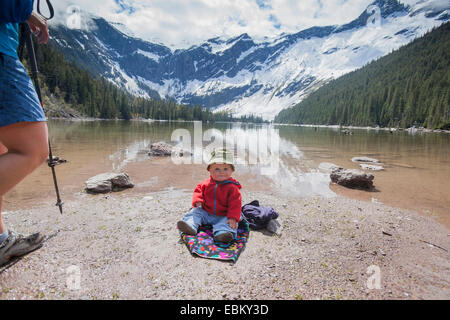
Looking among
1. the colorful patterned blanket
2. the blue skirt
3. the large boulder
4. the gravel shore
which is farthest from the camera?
the large boulder

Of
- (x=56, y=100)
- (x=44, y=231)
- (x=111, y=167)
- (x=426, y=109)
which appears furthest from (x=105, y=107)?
(x=426, y=109)

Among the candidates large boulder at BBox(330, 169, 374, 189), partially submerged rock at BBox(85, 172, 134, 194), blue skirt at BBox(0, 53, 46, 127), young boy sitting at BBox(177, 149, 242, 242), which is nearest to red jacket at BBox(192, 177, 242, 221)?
young boy sitting at BBox(177, 149, 242, 242)

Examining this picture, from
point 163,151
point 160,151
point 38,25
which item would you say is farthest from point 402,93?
point 38,25

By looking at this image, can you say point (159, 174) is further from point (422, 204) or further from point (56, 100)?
point (56, 100)

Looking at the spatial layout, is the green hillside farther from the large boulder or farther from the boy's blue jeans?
the boy's blue jeans

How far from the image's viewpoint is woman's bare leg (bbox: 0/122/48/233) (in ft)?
8.18

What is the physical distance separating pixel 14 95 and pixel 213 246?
3485 mm

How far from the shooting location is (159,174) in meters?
10.8

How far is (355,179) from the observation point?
946cm

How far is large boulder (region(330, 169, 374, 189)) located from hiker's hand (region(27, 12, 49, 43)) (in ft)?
36.6

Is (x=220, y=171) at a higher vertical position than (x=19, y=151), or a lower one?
lower

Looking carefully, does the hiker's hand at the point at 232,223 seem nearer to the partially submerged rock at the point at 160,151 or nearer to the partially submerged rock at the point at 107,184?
the partially submerged rock at the point at 107,184

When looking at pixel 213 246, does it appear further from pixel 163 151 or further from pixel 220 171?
pixel 163 151
